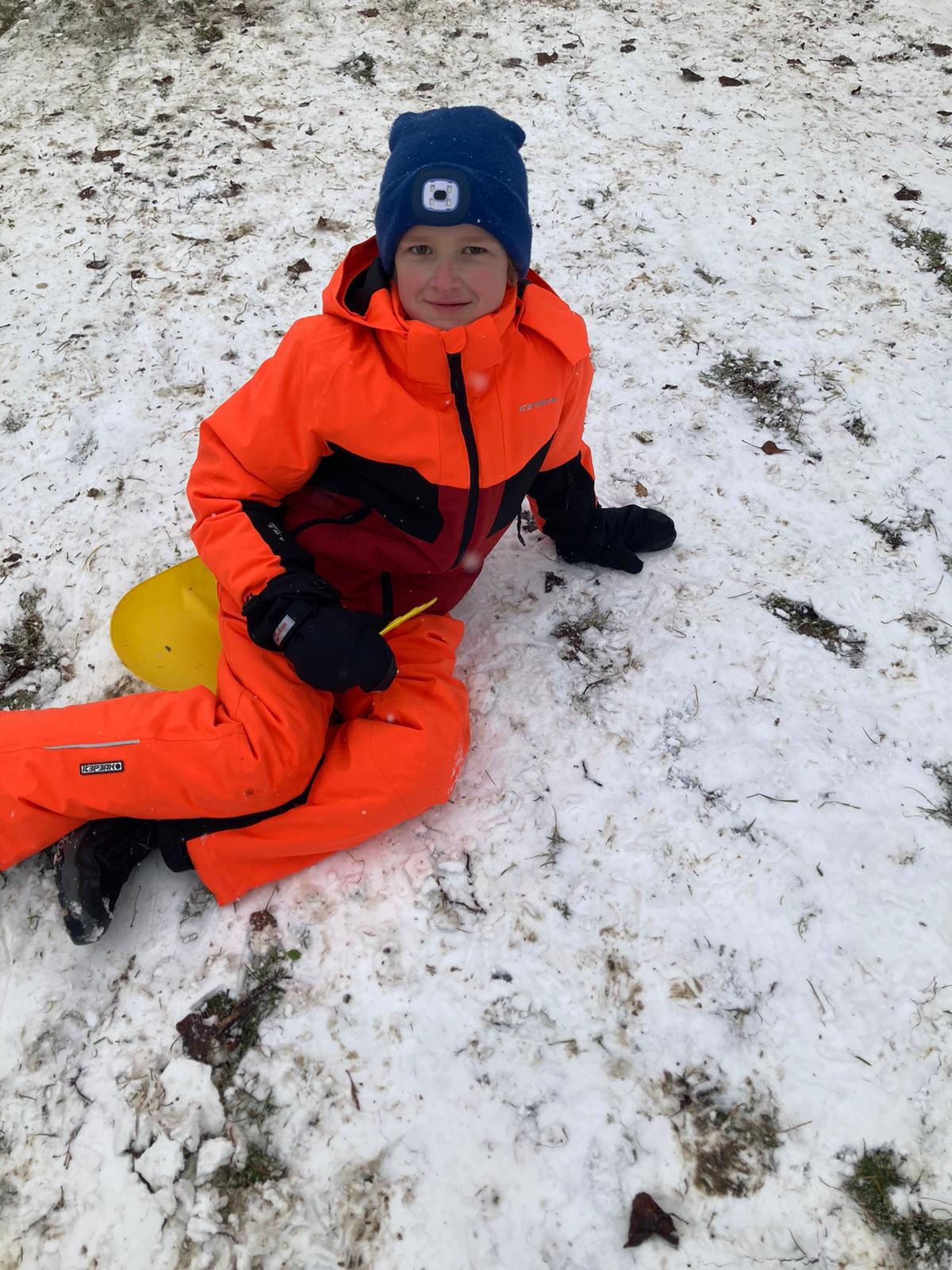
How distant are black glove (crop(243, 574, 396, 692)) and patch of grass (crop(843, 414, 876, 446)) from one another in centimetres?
264

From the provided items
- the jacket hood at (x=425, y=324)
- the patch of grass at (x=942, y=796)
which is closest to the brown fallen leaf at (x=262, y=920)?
the jacket hood at (x=425, y=324)

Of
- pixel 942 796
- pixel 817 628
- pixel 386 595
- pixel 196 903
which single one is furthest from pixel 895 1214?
pixel 386 595

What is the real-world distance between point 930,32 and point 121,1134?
8308 mm

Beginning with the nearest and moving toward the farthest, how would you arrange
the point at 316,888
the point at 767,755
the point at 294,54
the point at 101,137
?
the point at 316,888 < the point at 767,755 < the point at 101,137 < the point at 294,54

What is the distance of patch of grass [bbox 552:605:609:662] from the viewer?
9.77ft

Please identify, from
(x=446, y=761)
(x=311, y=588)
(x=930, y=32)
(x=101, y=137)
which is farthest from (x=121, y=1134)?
(x=930, y=32)

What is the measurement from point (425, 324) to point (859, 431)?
97.7 inches

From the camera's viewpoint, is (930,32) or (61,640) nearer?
(61,640)

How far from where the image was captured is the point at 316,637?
7.40ft

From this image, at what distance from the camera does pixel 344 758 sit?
2.46 meters

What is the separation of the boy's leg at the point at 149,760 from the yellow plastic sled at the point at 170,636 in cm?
33

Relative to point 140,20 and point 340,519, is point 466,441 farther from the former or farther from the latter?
point 140,20

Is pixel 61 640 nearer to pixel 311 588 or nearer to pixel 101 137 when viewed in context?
pixel 311 588

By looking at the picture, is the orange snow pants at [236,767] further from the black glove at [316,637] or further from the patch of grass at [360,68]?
the patch of grass at [360,68]
